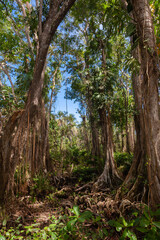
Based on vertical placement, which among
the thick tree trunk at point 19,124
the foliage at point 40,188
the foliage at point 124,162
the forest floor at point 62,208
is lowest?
the forest floor at point 62,208

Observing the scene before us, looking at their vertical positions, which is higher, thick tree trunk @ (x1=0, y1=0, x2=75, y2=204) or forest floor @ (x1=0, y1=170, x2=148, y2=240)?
thick tree trunk @ (x1=0, y1=0, x2=75, y2=204)

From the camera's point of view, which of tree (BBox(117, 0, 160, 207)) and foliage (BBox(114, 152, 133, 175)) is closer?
tree (BBox(117, 0, 160, 207))

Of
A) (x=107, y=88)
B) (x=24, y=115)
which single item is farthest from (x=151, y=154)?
(x=107, y=88)

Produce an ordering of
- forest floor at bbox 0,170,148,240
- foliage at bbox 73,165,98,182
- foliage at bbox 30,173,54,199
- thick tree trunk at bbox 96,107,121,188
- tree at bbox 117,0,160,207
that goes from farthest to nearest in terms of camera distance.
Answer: foliage at bbox 73,165,98,182
thick tree trunk at bbox 96,107,121,188
foliage at bbox 30,173,54,199
forest floor at bbox 0,170,148,240
tree at bbox 117,0,160,207

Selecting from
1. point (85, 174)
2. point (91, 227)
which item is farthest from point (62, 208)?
point (85, 174)

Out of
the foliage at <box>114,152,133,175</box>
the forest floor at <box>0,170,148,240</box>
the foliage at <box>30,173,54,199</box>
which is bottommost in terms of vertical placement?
the forest floor at <box>0,170,148,240</box>

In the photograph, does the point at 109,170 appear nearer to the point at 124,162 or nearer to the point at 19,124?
the point at 124,162

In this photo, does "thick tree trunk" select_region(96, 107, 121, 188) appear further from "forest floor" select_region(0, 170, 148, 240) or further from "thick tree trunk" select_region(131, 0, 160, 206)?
"thick tree trunk" select_region(131, 0, 160, 206)

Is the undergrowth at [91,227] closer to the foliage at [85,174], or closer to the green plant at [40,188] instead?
the green plant at [40,188]

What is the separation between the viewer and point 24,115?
2.64 meters

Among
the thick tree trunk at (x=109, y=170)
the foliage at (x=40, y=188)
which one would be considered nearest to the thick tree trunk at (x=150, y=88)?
the thick tree trunk at (x=109, y=170)

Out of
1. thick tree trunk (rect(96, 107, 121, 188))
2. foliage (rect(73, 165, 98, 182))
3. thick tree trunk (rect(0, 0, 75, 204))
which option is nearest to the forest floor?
thick tree trunk (rect(96, 107, 121, 188))

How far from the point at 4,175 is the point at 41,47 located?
2.40 meters

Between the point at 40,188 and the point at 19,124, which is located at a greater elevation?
the point at 19,124
